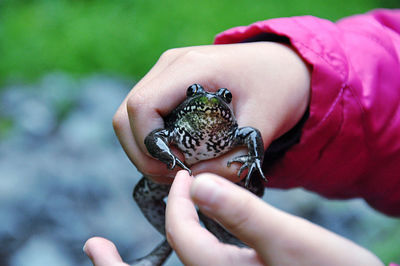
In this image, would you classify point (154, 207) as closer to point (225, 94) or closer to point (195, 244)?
point (225, 94)

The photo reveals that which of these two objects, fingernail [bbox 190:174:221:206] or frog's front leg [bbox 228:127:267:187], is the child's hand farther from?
fingernail [bbox 190:174:221:206]

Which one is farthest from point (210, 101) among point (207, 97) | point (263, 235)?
point (263, 235)

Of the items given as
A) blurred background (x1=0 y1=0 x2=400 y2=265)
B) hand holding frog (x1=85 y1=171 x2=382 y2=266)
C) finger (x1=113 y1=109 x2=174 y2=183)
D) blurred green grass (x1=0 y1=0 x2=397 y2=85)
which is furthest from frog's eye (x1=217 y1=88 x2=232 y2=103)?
blurred green grass (x1=0 y1=0 x2=397 y2=85)

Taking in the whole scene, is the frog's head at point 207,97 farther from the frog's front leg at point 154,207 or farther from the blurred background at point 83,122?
the blurred background at point 83,122

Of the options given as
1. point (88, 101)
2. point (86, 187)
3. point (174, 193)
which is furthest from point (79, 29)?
point (174, 193)

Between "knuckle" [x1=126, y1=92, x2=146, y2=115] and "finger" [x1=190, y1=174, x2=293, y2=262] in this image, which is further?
"knuckle" [x1=126, y1=92, x2=146, y2=115]

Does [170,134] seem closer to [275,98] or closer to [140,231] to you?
[275,98]

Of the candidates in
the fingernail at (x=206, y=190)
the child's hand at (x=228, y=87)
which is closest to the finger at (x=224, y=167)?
the child's hand at (x=228, y=87)
